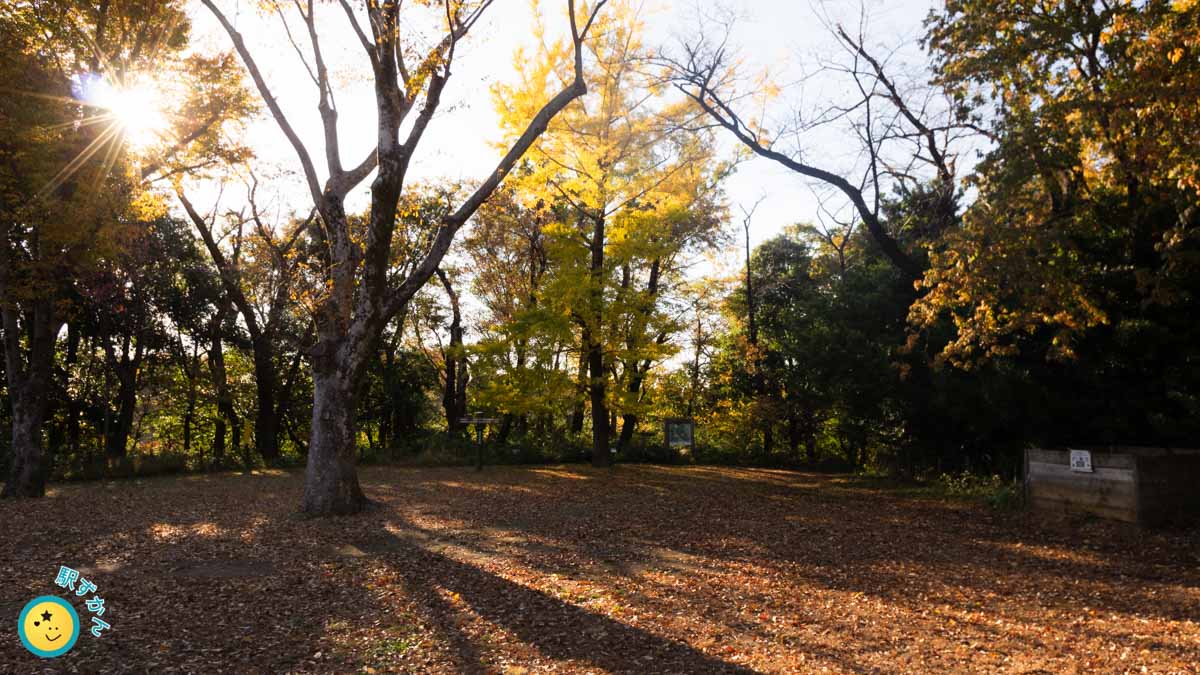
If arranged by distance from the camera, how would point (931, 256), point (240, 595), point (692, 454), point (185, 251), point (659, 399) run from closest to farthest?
1. point (240, 595)
2. point (931, 256)
3. point (659, 399)
4. point (185, 251)
5. point (692, 454)

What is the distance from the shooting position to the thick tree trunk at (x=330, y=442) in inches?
393

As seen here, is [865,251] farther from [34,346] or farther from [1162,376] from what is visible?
[34,346]

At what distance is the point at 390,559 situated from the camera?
7652mm

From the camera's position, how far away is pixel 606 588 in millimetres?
6488

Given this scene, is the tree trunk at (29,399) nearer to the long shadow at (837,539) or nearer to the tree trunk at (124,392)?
the long shadow at (837,539)

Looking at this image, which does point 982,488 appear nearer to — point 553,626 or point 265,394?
point 553,626

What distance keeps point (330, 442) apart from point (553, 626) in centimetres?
567

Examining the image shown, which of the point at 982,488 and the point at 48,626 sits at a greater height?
the point at 982,488

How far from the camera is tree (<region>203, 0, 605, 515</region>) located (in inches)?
390

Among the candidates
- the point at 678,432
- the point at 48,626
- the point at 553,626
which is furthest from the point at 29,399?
the point at 678,432

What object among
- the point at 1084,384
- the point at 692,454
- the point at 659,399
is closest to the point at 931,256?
the point at 1084,384

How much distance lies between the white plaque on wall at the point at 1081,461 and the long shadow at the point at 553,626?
7226 millimetres

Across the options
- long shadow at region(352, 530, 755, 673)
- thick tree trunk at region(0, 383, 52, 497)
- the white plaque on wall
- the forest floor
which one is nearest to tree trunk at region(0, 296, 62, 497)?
thick tree trunk at region(0, 383, 52, 497)

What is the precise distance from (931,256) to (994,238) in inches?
30.6
